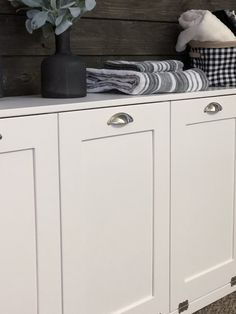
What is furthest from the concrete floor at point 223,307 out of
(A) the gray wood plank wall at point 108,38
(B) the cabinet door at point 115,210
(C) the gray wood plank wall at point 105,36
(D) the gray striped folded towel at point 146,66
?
(C) the gray wood plank wall at point 105,36

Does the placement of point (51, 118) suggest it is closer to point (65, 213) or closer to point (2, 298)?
point (65, 213)

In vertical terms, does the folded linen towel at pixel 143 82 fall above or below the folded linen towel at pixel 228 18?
below

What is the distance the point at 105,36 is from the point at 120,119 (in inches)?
22.0

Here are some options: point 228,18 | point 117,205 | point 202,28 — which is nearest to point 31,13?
point 117,205

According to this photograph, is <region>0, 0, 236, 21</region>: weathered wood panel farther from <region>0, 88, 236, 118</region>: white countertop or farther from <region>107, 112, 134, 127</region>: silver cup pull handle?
<region>107, 112, 134, 127</region>: silver cup pull handle

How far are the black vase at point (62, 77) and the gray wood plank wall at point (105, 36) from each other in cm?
19

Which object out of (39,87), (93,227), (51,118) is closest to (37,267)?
(93,227)

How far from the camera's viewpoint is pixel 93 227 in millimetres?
1671

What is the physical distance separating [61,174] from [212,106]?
704mm

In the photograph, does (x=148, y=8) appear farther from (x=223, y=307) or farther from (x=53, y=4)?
(x=223, y=307)

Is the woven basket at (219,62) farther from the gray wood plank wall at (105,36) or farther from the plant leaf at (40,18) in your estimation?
the plant leaf at (40,18)

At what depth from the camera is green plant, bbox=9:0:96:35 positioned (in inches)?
66.2

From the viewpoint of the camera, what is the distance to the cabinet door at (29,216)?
1434 mm

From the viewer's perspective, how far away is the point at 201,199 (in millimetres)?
2041
